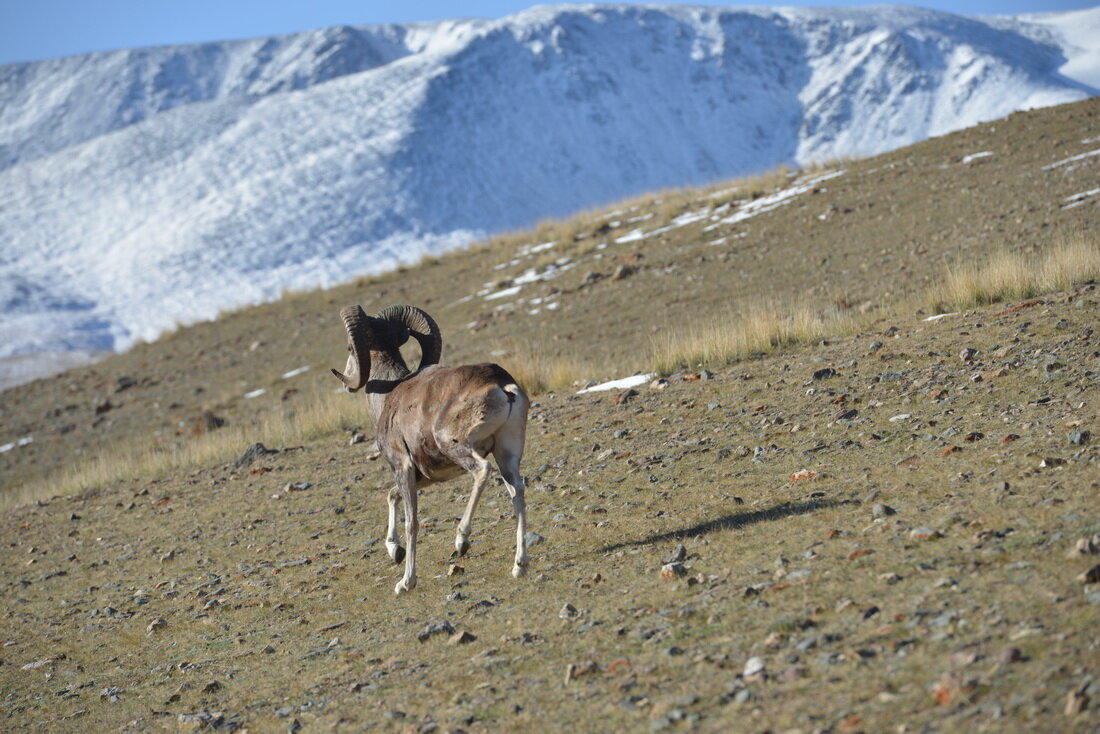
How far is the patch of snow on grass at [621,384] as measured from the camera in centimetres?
1392

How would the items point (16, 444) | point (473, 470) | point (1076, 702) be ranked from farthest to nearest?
1. point (16, 444)
2. point (473, 470)
3. point (1076, 702)

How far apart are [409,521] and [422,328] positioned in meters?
2.21

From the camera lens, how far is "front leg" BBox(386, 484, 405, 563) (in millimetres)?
8711

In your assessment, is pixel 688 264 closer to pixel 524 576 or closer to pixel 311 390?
pixel 311 390

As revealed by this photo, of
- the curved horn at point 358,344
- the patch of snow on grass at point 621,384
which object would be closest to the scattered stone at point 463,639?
the curved horn at point 358,344

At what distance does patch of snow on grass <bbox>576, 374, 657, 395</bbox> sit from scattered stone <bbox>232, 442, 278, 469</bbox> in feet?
16.0

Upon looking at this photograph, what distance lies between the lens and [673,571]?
6883 mm

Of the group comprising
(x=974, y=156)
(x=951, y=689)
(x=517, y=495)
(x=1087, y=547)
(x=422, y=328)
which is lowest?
(x=974, y=156)

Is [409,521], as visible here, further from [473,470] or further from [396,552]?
[473,470]

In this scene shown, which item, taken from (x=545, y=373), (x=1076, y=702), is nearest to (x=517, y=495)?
(x=1076, y=702)

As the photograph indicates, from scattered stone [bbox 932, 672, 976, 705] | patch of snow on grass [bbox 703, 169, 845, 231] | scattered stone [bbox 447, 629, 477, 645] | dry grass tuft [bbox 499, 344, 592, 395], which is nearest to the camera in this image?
scattered stone [bbox 932, 672, 976, 705]

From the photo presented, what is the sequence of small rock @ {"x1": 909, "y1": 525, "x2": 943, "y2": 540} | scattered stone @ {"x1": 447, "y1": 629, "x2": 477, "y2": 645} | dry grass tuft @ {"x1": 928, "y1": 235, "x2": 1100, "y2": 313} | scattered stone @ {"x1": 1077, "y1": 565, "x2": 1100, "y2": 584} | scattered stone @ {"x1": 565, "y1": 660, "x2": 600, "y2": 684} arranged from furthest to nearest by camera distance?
dry grass tuft @ {"x1": 928, "y1": 235, "x2": 1100, "y2": 313} → scattered stone @ {"x1": 447, "y1": 629, "x2": 477, "y2": 645} → small rock @ {"x1": 909, "y1": 525, "x2": 943, "y2": 540} → scattered stone @ {"x1": 565, "y1": 660, "x2": 600, "y2": 684} → scattered stone @ {"x1": 1077, "y1": 565, "x2": 1100, "y2": 584}

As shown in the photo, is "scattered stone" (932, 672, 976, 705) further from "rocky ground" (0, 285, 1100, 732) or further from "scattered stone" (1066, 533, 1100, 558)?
"scattered stone" (1066, 533, 1100, 558)

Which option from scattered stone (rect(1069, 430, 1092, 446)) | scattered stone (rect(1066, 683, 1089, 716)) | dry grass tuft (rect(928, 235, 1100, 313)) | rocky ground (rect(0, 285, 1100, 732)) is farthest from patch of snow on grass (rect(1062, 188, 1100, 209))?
scattered stone (rect(1066, 683, 1089, 716))
